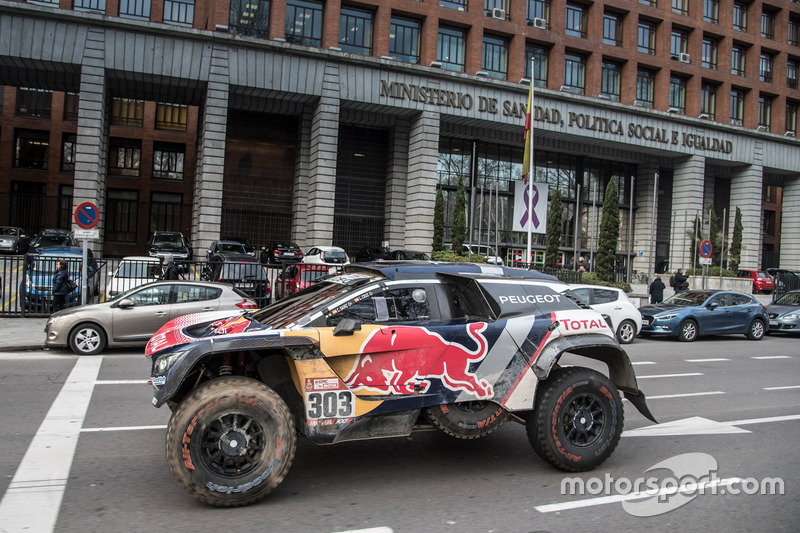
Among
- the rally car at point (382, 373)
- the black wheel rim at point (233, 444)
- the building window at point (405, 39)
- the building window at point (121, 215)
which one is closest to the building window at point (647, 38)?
the building window at point (405, 39)

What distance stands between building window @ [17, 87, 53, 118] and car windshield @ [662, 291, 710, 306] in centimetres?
4306

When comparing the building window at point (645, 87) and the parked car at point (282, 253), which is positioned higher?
the building window at point (645, 87)

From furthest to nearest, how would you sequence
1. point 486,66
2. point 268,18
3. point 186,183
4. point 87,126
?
point 186,183
point 486,66
point 268,18
point 87,126

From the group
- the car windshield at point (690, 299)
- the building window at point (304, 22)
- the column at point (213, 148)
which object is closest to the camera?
the car windshield at point (690, 299)

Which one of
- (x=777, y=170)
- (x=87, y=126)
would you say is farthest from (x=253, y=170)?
(x=777, y=170)

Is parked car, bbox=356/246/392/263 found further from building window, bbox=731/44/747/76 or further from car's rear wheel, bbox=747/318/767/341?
building window, bbox=731/44/747/76

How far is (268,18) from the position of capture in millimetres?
31953

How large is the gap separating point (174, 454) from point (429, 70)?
102 feet

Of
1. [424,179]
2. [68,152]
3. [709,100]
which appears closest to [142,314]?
[424,179]

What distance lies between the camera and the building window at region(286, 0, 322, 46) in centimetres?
3266

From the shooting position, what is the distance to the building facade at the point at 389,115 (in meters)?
30.0

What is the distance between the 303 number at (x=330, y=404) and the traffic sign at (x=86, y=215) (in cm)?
1182

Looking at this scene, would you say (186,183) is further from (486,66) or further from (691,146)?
(691,146)

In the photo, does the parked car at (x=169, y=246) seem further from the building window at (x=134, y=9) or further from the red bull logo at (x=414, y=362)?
the red bull logo at (x=414, y=362)
